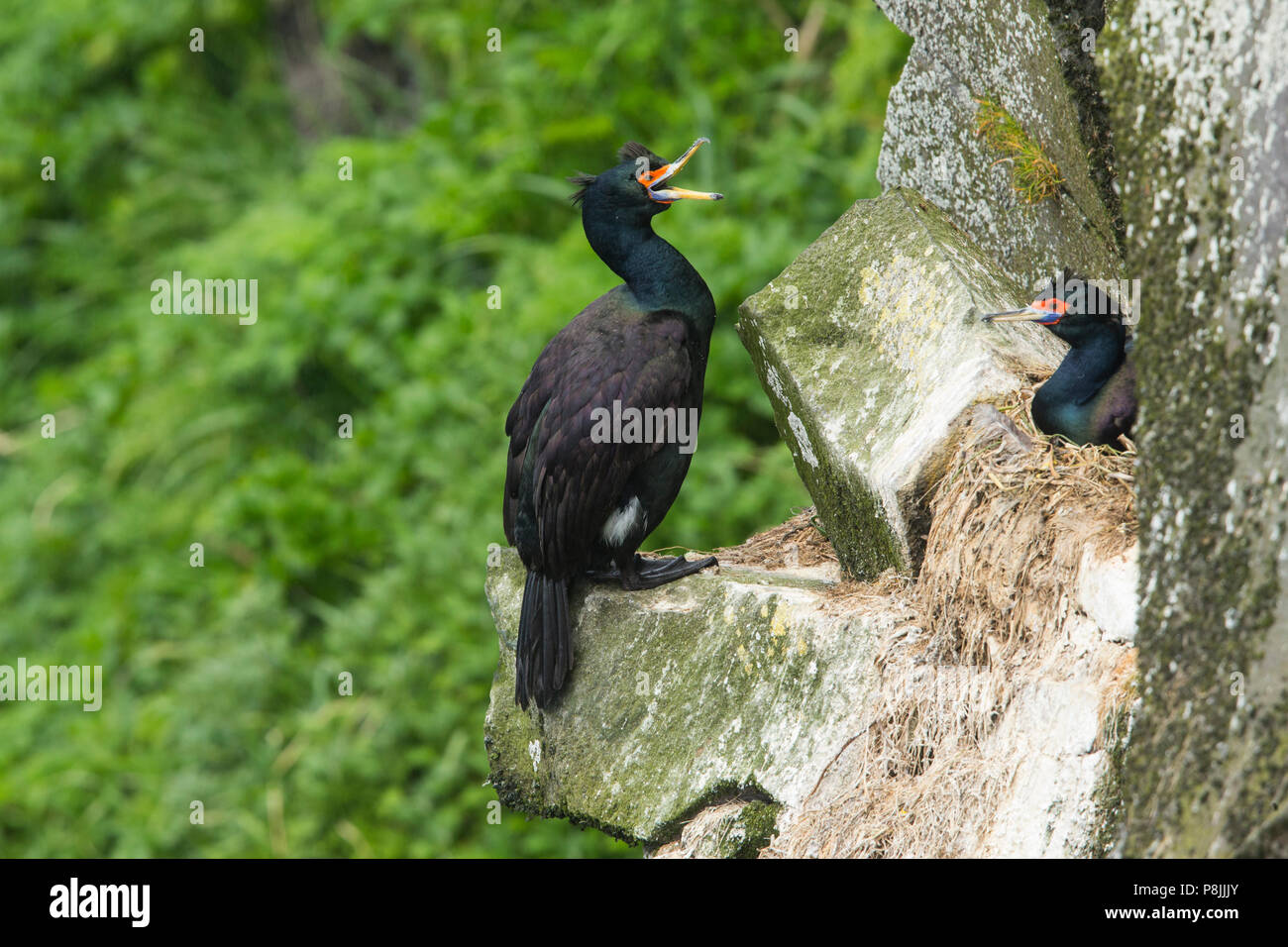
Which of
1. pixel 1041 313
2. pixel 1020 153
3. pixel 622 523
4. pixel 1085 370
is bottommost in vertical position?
pixel 622 523

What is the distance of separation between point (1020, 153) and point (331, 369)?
5.02 m

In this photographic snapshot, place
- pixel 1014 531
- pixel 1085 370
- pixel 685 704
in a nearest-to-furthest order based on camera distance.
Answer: pixel 1014 531, pixel 1085 370, pixel 685 704

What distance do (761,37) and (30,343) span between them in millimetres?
5940

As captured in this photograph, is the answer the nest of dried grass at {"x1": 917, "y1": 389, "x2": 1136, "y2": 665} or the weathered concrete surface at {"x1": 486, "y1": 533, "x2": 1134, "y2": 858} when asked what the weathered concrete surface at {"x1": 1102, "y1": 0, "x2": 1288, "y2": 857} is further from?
the nest of dried grass at {"x1": 917, "y1": 389, "x2": 1136, "y2": 665}

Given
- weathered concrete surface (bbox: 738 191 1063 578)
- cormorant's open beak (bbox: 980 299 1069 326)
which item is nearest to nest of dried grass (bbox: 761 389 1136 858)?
weathered concrete surface (bbox: 738 191 1063 578)

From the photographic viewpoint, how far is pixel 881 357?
140 inches

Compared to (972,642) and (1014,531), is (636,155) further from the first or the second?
(972,642)

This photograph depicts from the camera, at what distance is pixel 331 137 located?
9484mm

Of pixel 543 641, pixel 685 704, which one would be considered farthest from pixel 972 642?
pixel 543 641

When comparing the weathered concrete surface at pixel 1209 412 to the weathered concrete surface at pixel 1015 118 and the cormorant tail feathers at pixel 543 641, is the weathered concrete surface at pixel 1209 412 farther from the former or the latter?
the cormorant tail feathers at pixel 543 641

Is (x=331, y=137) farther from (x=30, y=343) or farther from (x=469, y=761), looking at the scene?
(x=469, y=761)

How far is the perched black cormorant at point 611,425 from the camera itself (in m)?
3.57

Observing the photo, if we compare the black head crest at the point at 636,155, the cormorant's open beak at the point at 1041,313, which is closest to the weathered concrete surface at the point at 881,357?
the cormorant's open beak at the point at 1041,313

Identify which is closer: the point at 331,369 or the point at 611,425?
the point at 611,425
